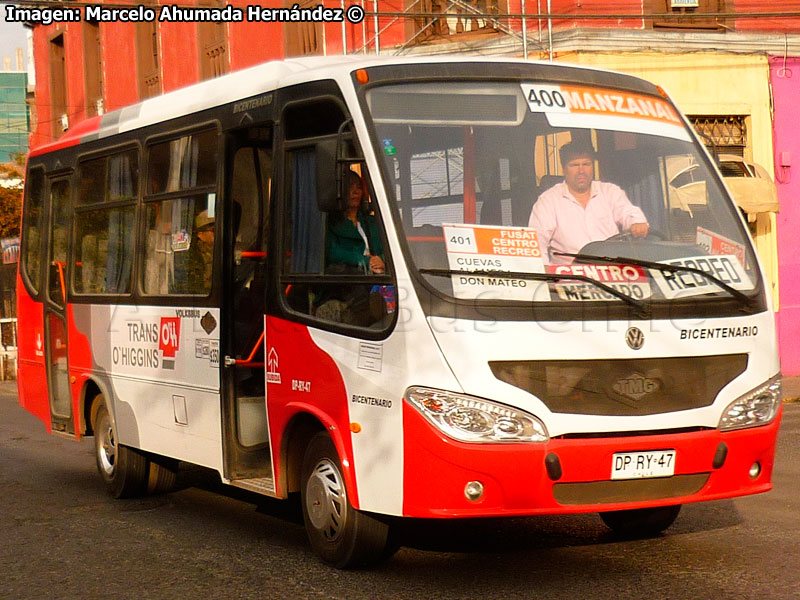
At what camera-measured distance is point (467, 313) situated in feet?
20.0

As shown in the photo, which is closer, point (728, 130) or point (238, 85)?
point (238, 85)

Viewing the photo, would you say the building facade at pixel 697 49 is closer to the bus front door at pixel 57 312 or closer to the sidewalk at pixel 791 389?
the sidewalk at pixel 791 389

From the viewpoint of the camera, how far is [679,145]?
7.12 m

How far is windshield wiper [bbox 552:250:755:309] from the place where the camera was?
20.9ft

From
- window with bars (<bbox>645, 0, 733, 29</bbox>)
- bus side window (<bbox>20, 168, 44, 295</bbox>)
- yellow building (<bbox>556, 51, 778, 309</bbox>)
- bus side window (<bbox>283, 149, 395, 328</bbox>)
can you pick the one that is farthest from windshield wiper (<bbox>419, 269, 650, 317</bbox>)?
window with bars (<bbox>645, 0, 733, 29</bbox>)

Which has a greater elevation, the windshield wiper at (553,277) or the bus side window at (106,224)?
the bus side window at (106,224)

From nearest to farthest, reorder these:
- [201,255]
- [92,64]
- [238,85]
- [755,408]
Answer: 1. [755,408]
2. [238,85]
3. [201,255]
4. [92,64]

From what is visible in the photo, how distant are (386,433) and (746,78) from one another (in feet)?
48.8

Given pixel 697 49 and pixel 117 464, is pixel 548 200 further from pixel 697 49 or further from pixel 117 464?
pixel 697 49

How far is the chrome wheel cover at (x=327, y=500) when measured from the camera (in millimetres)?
6719

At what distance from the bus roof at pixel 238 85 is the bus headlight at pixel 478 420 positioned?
1.82 m

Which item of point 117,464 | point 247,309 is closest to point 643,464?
point 247,309

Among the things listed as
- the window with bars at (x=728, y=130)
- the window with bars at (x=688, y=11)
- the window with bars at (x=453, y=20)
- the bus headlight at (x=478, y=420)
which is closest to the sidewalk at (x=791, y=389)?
the window with bars at (x=728, y=130)

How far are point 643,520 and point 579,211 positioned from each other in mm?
Result: 2098
